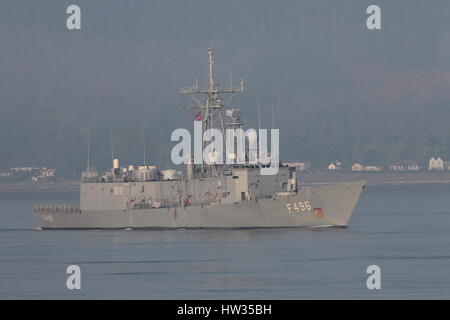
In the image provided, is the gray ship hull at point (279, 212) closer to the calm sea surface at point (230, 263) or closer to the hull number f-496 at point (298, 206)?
the hull number f-496 at point (298, 206)

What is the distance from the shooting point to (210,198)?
68.9 metres

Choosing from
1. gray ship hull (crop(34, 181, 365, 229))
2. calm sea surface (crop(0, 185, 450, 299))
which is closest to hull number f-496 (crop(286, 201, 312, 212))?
gray ship hull (crop(34, 181, 365, 229))

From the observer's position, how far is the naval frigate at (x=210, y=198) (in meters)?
65.9

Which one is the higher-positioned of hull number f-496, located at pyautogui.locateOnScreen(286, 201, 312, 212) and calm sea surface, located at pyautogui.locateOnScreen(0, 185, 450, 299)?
hull number f-496, located at pyautogui.locateOnScreen(286, 201, 312, 212)

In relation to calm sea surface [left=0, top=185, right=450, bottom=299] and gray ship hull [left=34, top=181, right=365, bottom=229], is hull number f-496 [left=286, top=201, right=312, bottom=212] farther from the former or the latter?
calm sea surface [left=0, top=185, right=450, bottom=299]

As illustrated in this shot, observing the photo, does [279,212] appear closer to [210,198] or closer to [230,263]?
[210,198]

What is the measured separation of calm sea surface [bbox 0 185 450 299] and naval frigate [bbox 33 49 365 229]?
853 mm

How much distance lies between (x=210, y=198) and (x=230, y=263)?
15.6 m

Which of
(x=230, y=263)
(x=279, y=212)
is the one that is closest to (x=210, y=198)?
(x=279, y=212)

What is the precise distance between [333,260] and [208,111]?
798 inches

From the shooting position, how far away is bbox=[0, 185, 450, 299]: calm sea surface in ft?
147

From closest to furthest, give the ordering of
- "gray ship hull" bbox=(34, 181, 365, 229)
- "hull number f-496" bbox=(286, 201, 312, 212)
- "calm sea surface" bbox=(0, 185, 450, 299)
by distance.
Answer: "calm sea surface" bbox=(0, 185, 450, 299) < "gray ship hull" bbox=(34, 181, 365, 229) < "hull number f-496" bbox=(286, 201, 312, 212)

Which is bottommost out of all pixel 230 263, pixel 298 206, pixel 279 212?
pixel 230 263

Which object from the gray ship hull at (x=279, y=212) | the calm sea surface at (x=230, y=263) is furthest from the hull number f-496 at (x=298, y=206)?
the calm sea surface at (x=230, y=263)
